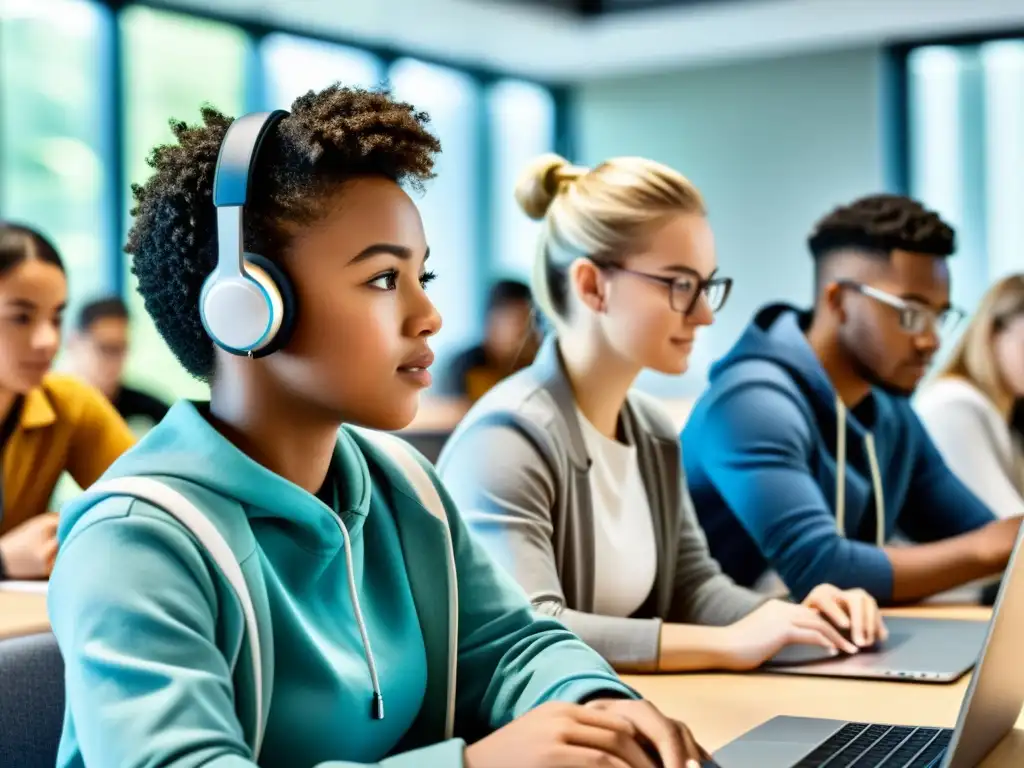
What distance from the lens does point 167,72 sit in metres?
5.93

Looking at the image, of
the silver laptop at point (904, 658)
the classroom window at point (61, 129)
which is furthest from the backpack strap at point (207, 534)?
the classroom window at point (61, 129)

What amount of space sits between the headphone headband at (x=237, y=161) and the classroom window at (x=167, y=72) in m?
4.61

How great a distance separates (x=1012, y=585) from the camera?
0.94 metres

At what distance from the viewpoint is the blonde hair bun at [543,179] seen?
1.70m

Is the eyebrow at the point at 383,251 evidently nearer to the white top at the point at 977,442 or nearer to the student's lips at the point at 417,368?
the student's lips at the point at 417,368

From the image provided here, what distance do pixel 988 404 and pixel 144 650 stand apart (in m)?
2.26

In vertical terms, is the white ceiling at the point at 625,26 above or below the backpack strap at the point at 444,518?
above

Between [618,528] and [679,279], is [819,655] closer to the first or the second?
[618,528]

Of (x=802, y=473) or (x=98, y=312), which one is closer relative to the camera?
(x=802, y=473)

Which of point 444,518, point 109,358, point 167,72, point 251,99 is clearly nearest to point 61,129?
point 167,72

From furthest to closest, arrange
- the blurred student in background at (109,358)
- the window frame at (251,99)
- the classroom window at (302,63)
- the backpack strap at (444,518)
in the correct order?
the classroom window at (302,63) → the window frame at (251,99) → the blurred student in background at (109,358) → the backpack strap at (444,518)

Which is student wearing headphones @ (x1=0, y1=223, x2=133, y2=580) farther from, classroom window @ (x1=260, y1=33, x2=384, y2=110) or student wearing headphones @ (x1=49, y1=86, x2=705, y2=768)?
classroom window @ (x1=260, y1=33, x2=384, y2=110)

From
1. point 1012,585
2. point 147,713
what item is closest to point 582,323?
point 1012,585

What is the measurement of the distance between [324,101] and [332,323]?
170mm
